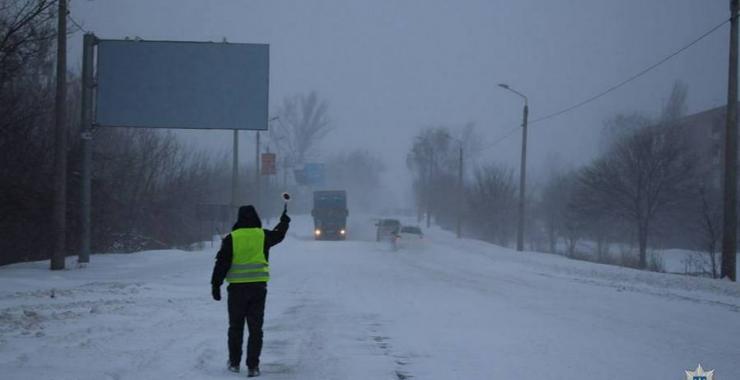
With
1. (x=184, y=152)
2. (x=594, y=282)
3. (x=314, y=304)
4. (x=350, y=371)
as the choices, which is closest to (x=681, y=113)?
(x=184, y=152)

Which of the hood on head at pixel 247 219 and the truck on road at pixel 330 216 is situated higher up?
the hood on head at pixel 247 219

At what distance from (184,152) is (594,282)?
32.1 metres

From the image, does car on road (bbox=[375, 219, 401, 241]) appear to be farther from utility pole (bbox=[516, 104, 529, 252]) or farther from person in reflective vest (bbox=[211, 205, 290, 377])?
person in reflective vest (bbox=[211, 205, 290, 377])

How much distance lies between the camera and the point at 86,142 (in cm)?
2348

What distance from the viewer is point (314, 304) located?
50.0ft

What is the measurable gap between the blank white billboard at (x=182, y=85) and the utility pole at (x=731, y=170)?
16.1 meters

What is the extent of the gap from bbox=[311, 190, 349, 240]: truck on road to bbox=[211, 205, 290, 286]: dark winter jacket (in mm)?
48001

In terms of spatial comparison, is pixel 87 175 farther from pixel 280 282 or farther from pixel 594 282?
pixel 594 282

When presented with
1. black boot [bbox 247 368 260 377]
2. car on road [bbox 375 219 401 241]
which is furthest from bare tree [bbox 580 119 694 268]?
black boot [bbox 247 368 260 377]

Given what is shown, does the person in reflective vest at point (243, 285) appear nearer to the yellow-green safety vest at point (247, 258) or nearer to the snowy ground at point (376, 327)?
the yellow-green safety vest at point (247, 258)

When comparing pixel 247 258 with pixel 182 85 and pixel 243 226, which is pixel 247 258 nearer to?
pixel 243 226

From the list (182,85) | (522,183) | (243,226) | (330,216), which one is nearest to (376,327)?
(243,226)

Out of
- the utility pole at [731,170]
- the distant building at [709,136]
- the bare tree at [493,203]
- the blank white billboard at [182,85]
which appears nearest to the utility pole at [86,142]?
the blank white billboard at [182,85]

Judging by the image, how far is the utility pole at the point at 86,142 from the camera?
23.2 m
